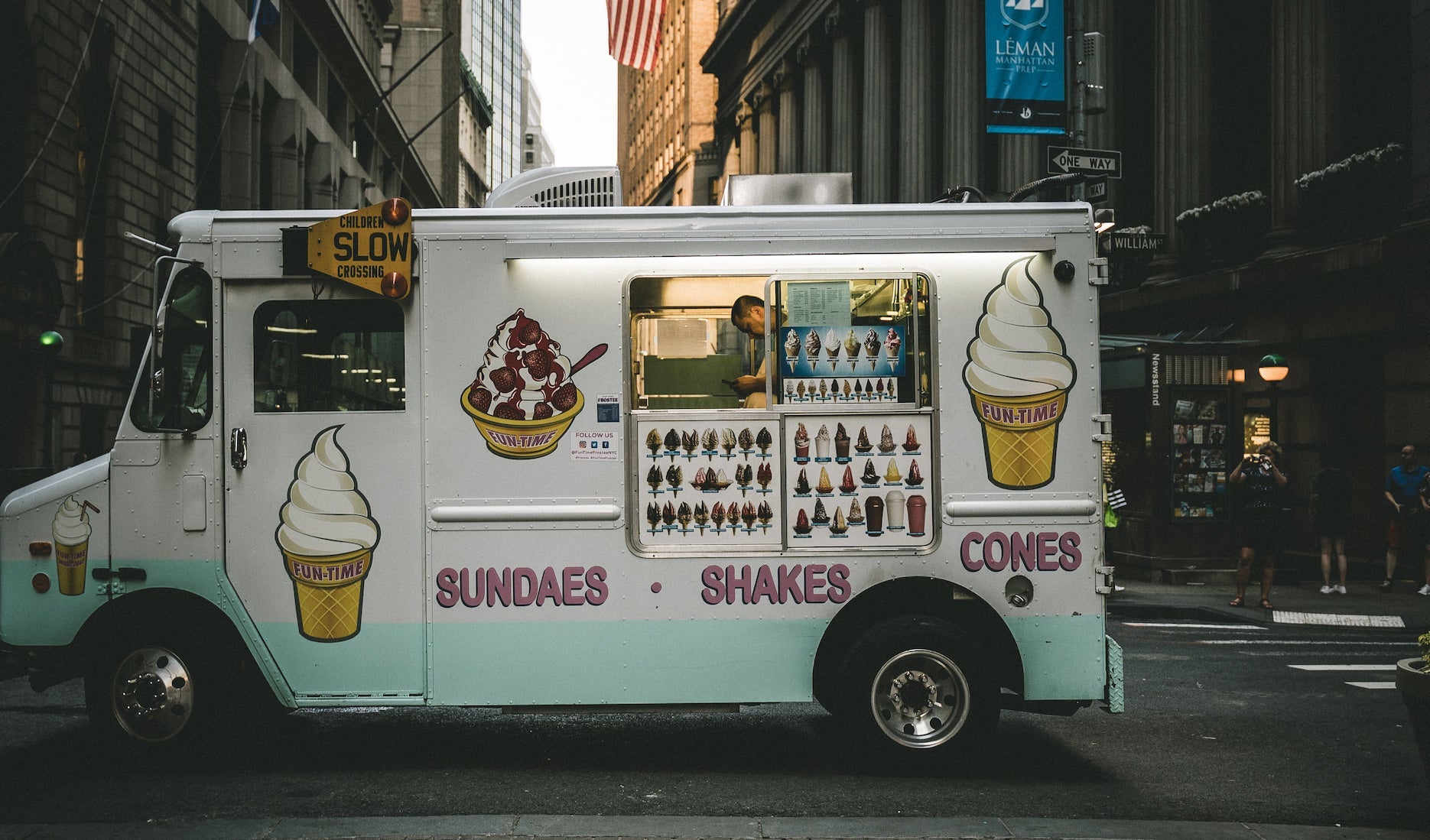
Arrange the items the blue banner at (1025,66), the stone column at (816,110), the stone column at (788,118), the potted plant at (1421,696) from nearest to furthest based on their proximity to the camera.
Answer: the potted plant at (1421,696) → the blue banner at (1025,66) → the stone column at (816,110) → the stone column at (788,118)

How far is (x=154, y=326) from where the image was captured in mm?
5887

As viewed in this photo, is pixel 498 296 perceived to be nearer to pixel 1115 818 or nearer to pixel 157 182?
pixel 1115 818

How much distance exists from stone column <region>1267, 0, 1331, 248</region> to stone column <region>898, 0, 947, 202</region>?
13.4 m

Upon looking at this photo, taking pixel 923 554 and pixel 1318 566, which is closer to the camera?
pixel 923 554

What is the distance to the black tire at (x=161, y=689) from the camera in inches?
231

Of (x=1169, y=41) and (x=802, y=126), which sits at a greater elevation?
(x=802, y=126)

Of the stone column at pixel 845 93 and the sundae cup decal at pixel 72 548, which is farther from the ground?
the stone column at pixel 845 93

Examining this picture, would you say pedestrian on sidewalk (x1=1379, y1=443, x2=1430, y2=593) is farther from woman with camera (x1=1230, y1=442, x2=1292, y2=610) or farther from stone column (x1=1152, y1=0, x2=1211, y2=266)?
stone column (x1=1152, y1=0, x2=1211, y2=266)

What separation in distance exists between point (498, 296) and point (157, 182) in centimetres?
1828

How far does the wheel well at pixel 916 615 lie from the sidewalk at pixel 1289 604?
289 inches

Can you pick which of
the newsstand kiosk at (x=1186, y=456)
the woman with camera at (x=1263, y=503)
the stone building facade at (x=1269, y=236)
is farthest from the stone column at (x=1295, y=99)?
the woman with camera at (x=1263, y=503)

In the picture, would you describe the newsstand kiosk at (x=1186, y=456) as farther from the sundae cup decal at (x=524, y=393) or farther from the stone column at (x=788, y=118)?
the stone column at (x=788, y=118)

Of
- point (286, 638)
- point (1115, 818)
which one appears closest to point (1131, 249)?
point (1115, 818)

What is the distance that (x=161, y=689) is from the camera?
5.90 metres
